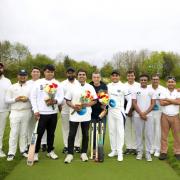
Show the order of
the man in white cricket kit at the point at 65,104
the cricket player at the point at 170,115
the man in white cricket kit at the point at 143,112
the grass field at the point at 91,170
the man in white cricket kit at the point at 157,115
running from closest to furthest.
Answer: the grass field at the point at 91,170
the cricket player at the point at 170,115
the man in white cricket kit at the point at 143,112
the man in white cricket kit at the point at 65,104
the man in white cricket kit at the point at 157,115

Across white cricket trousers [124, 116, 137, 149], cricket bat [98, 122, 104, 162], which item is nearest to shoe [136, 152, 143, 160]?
white cricket trousers [124, 116, 137, 149]

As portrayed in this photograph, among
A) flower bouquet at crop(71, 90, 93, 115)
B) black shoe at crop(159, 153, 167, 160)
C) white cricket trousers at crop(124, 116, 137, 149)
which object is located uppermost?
flower bouquet at crop(71, 90, 93, 115)

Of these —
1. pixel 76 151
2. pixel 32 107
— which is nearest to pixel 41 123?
pixel 32 107

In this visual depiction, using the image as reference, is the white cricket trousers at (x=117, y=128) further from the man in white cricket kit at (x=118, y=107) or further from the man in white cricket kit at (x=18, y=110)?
the man in white cricket kit at (x=18, y=110)

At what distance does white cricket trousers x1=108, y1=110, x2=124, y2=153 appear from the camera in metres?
7.21

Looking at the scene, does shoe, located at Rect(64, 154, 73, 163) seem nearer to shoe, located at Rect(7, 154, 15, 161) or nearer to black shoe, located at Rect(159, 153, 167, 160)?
shoe, located at Rect(7, 154, 15, 161)

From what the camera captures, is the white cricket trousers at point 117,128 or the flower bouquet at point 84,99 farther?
the white cricket trousers at point 117,128

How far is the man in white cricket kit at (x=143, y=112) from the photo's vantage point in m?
7.24

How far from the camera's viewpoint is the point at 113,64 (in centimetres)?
6131

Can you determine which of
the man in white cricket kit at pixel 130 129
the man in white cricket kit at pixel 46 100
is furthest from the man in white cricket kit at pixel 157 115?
the man in white cricket kit at pixel 46 100

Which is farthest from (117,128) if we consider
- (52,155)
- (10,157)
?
(10,157)

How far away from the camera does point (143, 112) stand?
7230mm

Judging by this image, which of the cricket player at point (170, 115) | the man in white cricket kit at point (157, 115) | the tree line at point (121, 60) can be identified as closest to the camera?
the cricket player at point (170, 115)

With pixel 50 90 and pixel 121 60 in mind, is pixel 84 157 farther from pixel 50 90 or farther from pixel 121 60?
pixel 121 60
